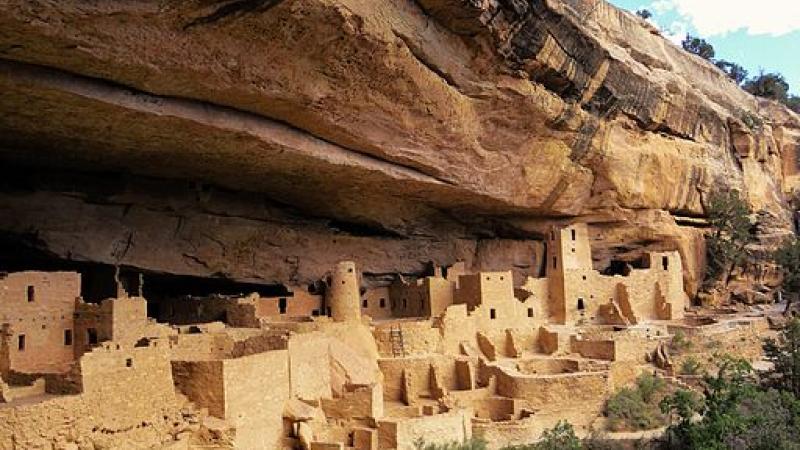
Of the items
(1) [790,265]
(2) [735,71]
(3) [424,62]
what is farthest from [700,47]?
(3) [424,62]

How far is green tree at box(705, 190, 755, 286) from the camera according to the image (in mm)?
23234

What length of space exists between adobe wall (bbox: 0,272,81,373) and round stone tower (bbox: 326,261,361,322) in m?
4.90

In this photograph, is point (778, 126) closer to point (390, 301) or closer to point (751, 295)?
point (751, 295)

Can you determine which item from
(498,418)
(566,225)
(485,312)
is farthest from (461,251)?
(498,418)

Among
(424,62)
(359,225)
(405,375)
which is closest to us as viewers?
(424,62)

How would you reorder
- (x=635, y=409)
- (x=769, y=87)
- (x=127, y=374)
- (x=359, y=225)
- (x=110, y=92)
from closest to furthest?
(x=127, y=374) < (x=110, y=92) < (x=635, y=409) < (x=359, y=225) < (x=769, y=87)

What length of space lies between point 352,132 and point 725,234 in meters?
13.6

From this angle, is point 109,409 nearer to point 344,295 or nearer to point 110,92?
point 110,92

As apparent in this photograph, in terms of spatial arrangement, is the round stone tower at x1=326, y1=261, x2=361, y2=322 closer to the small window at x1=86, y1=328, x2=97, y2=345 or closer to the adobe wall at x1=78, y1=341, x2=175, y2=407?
the small window at x1=86, y1=328, x2=97, y2=345

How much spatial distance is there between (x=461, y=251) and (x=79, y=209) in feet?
29.8

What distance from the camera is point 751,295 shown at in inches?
956

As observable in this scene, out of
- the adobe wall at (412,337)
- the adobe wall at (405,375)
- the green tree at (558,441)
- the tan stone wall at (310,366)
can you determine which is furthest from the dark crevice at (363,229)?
the green tree at (558,441)

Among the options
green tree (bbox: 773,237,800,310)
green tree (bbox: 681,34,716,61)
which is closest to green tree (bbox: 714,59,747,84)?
green tree (bbox: 681,34,716,61)

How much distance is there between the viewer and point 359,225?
19.7 m
